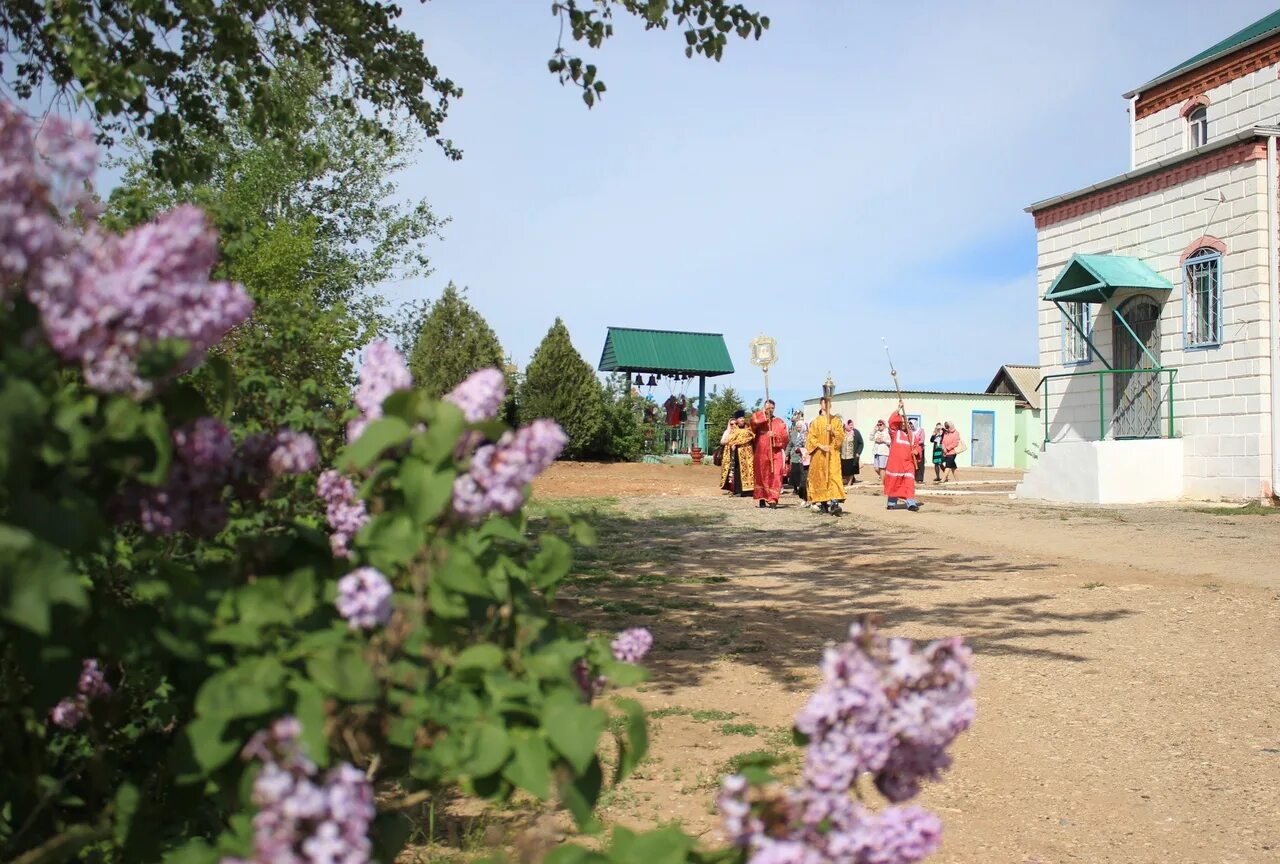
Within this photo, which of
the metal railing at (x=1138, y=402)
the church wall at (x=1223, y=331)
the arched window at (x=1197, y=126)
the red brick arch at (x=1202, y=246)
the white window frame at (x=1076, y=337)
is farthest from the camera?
the arched window at (x=1197, y=126)

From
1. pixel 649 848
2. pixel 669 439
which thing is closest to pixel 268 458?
pixel 649 848

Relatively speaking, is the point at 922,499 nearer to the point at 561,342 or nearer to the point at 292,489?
the point at 561,342

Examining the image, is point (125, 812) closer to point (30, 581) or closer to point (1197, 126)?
point (30, 581)

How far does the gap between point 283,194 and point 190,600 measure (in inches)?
1333

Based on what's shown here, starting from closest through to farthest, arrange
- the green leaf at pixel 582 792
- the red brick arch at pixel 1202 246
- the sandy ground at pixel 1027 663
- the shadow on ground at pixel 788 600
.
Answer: the green leaf at pixel 582 792 < the sandy ground at pixel 1027 663 < the shadow on ground at pixel 788 600 < the red brick arch at pixel 1202 246

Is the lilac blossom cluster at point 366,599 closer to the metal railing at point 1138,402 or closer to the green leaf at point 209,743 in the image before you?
the green leaf at point 209,743

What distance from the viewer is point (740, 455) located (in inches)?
861

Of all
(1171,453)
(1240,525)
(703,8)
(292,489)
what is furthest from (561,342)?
(292,489)

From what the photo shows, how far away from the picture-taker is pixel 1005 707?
537 centimetres

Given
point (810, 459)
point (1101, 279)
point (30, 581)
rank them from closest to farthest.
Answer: point (30, 581), point (810, 459), point (1101, 279)

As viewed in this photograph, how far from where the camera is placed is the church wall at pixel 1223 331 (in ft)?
59.1

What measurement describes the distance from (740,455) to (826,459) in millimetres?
4737

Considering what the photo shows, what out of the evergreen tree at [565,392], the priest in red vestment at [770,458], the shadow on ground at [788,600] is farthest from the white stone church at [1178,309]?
the evergreen tree at [565,392]

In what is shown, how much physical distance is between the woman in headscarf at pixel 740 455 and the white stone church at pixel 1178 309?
18.0 feet
